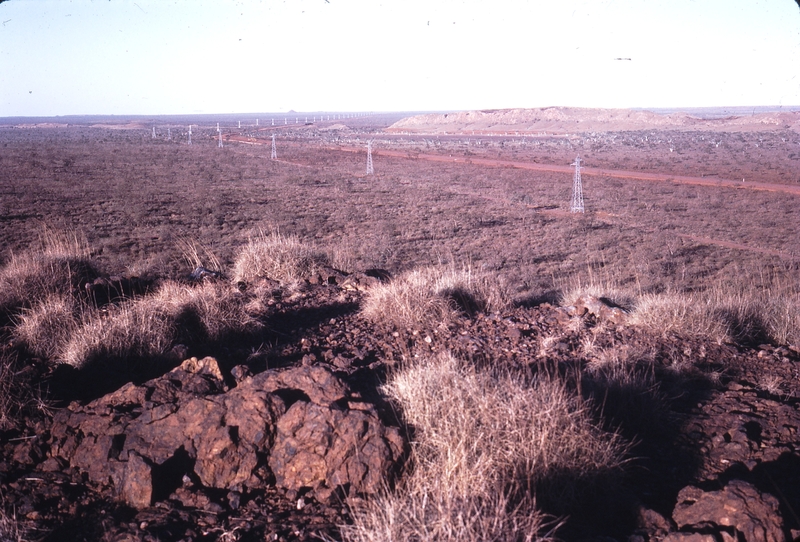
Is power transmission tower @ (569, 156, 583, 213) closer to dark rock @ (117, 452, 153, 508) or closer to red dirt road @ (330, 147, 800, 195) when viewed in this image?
red dirt road @ (330, 147, 800, 195)

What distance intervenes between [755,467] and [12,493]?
3859 millimetres

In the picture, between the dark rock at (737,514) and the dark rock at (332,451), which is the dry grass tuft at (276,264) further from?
the dark rock at (737,514)

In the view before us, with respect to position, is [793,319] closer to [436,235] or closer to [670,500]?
[670,500]

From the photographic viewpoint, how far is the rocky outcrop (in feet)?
9.44

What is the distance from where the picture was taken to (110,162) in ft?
124

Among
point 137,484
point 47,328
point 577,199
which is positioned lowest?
point 577,199

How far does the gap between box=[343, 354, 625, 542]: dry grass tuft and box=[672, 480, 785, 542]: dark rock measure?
0.43m

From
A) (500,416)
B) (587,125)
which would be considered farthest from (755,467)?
(587,125)

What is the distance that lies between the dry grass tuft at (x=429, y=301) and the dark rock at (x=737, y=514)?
3050mm

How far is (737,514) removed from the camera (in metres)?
2.48

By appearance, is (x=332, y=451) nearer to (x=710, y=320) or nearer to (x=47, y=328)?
(x=47, y=328)

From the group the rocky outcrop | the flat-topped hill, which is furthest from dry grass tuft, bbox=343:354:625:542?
the flat-topped hill

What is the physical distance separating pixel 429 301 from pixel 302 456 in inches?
112

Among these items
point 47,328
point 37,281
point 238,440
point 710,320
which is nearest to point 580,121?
point 710,320
